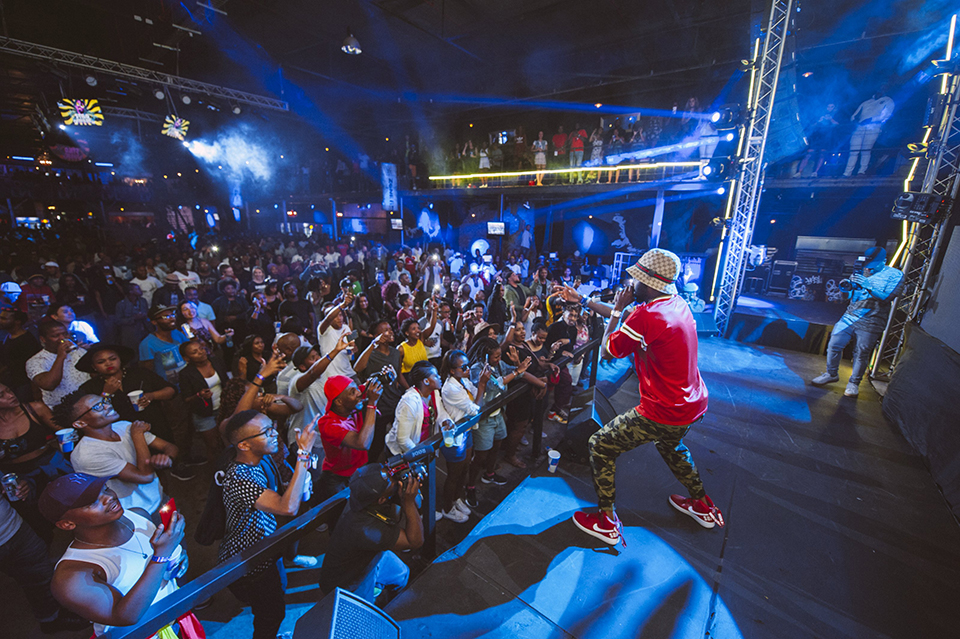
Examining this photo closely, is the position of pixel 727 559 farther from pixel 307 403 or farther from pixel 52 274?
pixel 52 274

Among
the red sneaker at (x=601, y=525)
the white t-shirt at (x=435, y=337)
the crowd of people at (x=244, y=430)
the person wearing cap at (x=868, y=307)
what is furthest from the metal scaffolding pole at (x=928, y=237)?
the white t-shirt at (x=435, y=337)

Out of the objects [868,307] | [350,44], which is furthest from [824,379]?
[350,44]

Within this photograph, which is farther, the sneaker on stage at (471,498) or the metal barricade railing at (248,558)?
the sneaker on stage at (471,498)

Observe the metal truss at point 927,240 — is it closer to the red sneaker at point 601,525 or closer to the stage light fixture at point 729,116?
the stage light fixture at point 729,116

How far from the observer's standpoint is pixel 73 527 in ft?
5.47

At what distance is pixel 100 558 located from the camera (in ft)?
5.50

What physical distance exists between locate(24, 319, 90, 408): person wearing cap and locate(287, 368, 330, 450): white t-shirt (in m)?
1.92

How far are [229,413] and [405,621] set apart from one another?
2.12m

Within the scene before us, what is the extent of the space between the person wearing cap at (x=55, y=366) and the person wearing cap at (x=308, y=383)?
184 centimetres

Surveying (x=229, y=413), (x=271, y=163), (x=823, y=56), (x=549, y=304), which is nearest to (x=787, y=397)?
(x=549, y=304)

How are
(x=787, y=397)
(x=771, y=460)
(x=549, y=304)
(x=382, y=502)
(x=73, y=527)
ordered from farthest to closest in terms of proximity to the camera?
1. (x=549, y=304)
2. (x=787, y=397)
3. (x=771, y=460)
4. (x=382, y=502)
5. (x=73, y=527)

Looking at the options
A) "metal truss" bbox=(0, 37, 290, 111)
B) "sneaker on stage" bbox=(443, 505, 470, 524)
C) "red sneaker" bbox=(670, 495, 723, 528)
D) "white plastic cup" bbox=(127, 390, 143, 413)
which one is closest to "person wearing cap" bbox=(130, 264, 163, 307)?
"white plastic cup" bbox=(127, 390, 143, 413)

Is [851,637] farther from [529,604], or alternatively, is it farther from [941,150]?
[941,150]

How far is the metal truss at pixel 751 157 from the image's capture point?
6.77 meters
